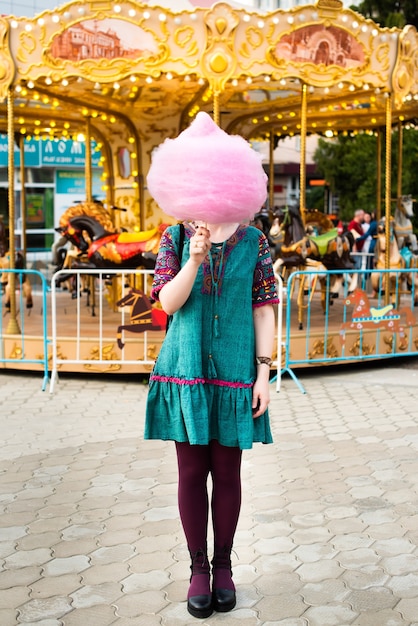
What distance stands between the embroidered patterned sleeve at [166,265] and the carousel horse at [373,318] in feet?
18.1

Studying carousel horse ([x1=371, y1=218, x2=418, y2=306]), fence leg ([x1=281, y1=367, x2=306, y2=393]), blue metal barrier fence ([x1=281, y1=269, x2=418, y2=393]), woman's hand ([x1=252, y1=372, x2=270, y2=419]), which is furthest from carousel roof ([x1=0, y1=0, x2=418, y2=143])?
woman's hand ([x1=252, y1=372, x2=270, y2=419])

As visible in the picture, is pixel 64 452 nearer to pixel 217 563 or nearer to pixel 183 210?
pixel 217 563

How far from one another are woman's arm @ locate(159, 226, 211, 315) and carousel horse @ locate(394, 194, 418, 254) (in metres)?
10.4

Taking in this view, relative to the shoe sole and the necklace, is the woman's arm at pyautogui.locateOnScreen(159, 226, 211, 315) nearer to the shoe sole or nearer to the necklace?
the necklace

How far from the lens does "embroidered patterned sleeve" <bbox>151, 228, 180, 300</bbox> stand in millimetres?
3202

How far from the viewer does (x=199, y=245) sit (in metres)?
3.00

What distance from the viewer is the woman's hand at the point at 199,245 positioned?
2994 mm

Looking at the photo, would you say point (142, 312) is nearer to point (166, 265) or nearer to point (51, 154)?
point (166, 265)

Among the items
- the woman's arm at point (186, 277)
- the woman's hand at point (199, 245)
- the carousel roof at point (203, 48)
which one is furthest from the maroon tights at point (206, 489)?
the carousel roof at point (203, 48)

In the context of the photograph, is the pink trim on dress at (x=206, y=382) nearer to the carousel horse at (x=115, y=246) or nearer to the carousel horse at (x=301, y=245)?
the carousel horse at (x=115, y=246)

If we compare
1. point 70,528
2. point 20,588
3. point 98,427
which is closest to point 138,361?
point 98,427

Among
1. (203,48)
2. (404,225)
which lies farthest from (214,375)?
(404,225)

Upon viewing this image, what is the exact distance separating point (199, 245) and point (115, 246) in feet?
23.1

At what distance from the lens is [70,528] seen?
430 centimetres
